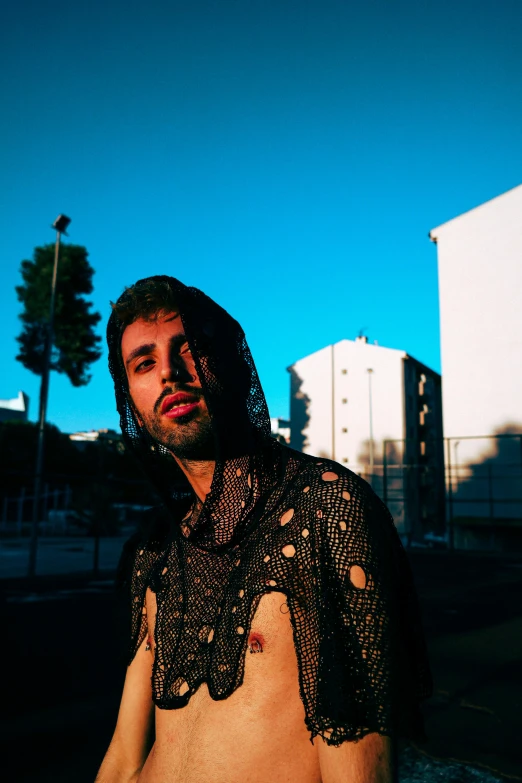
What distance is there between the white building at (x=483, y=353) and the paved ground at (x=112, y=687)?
13956mm

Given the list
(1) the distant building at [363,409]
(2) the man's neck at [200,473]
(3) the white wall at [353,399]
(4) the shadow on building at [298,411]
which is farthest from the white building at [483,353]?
(2) the man's neck at [200,473]

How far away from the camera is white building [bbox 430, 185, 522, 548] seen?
23.6 metres

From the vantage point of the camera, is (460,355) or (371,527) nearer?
(371,527)

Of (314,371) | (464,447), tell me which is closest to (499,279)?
(464,447)

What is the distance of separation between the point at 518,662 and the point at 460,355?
813 inches

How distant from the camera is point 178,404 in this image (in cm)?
141

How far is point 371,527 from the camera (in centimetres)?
107

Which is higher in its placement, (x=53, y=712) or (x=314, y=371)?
(x=314, y=371)

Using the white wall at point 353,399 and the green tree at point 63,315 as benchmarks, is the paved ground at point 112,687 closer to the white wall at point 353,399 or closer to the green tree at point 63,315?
the green tree at point 63,315

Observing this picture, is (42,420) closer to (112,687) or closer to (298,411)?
(112,687)

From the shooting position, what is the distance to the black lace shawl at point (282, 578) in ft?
3.29

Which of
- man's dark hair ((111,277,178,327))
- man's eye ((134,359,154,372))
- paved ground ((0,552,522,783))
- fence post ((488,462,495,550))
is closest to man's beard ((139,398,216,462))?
man's eye ((134,359,154,372))

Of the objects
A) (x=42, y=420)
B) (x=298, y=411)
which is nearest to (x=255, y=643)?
(x=42, y=420)

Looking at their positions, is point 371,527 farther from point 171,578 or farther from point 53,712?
point 53,712
